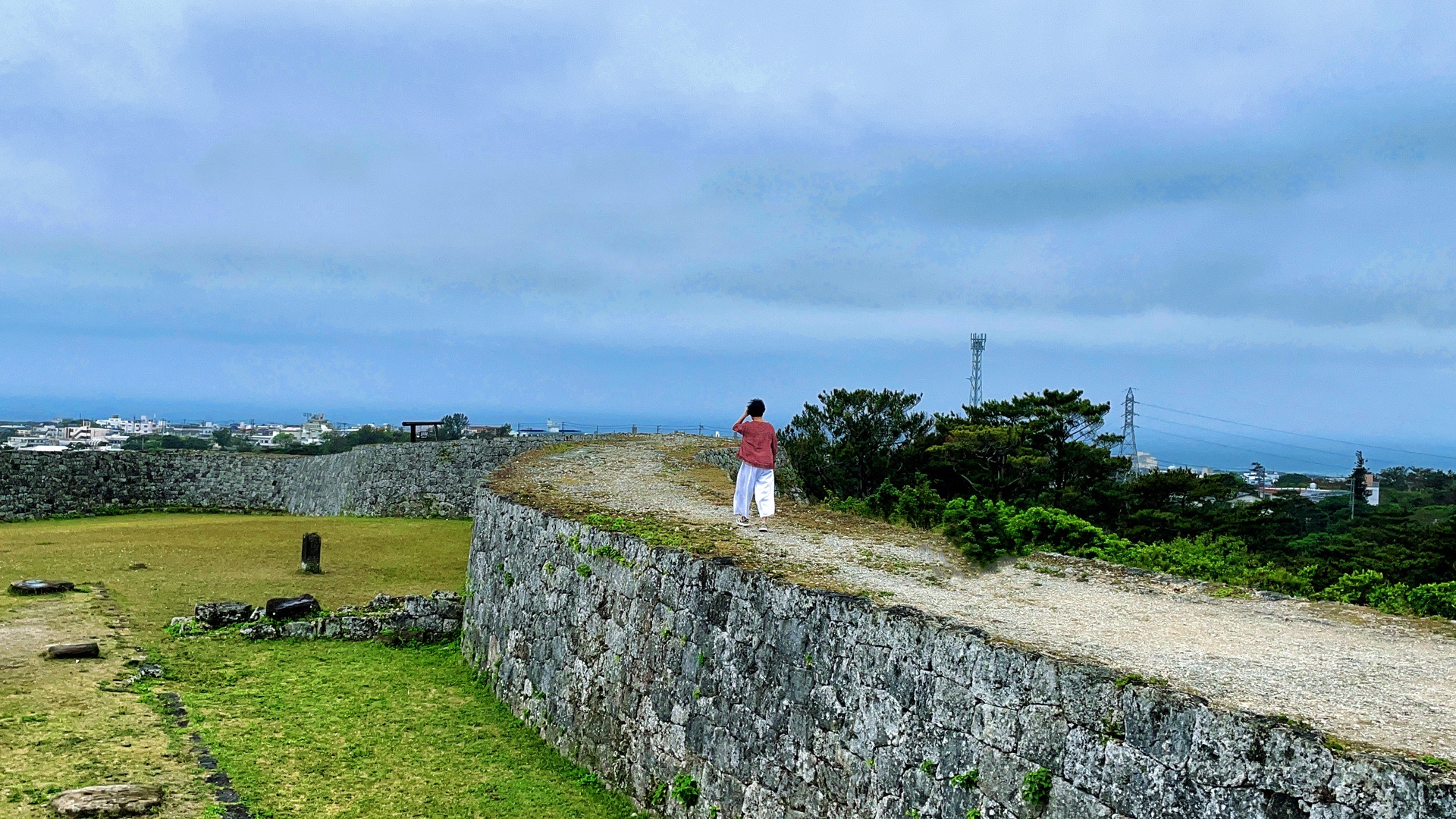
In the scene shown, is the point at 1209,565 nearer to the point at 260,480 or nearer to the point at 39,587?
the point at 39,587

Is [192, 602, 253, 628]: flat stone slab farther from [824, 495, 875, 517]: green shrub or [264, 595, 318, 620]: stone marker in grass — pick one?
[824, 495, 875, 517]: green shrub

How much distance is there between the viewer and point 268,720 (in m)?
10.5

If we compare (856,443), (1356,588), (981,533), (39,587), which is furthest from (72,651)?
(856,443)

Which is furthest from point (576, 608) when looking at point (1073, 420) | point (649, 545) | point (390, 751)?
point (1073, 420)

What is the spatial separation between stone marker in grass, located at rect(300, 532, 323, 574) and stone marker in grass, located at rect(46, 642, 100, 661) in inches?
264

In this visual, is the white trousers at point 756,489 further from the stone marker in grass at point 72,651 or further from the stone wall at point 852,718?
the stone marker in grass at point 72,651

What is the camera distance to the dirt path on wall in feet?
16.5

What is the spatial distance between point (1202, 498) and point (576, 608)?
86.0ft

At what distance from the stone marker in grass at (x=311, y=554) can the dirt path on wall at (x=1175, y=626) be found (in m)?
9.23

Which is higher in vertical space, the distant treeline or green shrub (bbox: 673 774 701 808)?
the distant treeline

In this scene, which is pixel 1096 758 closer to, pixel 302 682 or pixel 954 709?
pixel 954 709

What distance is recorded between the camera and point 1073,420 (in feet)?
94.7

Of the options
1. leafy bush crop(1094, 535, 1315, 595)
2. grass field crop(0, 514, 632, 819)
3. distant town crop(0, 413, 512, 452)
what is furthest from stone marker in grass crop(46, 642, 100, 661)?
distant town crop(0, 413, 512, 452)

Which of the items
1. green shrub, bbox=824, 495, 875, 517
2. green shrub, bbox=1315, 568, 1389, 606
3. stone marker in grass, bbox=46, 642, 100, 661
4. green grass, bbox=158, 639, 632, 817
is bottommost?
green grass, bbox=158, 639, 632, 817
